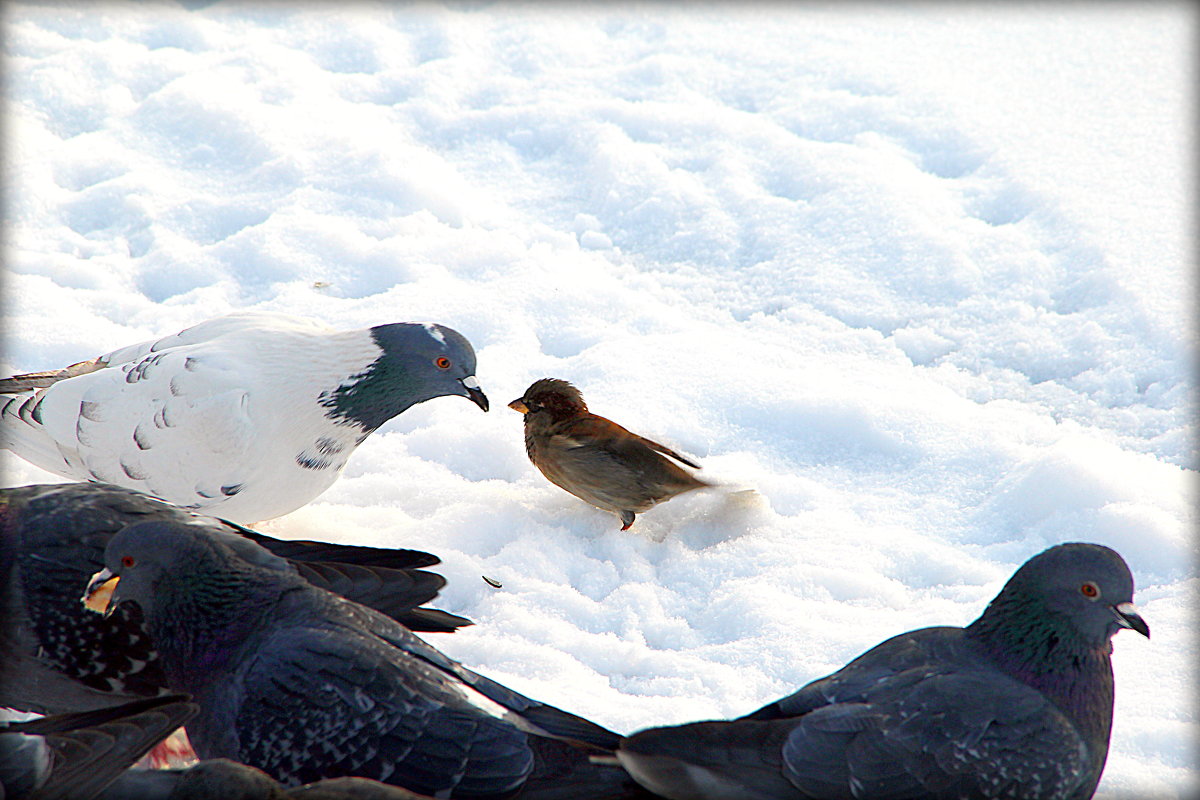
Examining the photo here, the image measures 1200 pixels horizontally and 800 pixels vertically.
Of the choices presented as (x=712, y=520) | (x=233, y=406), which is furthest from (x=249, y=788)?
(x=712, y=520)

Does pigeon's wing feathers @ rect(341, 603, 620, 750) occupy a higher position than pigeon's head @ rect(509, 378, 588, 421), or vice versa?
pigeon's head @ rect(509, 378, 588, 421)

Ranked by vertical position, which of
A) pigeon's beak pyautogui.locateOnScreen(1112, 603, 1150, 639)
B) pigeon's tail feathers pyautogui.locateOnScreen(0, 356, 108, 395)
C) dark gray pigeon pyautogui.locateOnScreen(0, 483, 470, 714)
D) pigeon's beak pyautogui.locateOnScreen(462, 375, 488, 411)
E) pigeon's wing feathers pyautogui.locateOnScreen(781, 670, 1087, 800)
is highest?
pigeon's beak pyautogui.locateOnScreen(1112, 603, 1150, 639)

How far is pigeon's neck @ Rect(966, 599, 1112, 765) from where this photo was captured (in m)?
2.65

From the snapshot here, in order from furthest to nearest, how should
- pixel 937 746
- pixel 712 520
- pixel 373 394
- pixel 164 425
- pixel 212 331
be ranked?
1. pixel 712 520
2. pixel 212 331
3. pixel 373 394
4. pixel 164 425
5. pixel 937 746

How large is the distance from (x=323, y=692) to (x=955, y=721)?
5.00ft

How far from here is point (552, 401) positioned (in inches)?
169

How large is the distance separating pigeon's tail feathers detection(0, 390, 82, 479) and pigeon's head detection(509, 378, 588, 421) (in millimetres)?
1693

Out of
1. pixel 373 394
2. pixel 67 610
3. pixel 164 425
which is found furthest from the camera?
pixel 373 394

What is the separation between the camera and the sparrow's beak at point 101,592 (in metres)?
2.77

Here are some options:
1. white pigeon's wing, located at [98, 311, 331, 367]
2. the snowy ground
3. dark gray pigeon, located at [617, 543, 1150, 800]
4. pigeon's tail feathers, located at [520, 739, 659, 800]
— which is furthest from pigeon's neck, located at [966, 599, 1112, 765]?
white pigeon's wing, located at [98, 311, 331, 367]

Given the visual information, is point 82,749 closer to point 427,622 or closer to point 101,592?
point 101,592

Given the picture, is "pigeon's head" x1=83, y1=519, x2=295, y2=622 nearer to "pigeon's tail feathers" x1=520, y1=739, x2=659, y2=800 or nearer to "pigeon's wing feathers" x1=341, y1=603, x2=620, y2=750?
"pigeon's wing feathers" x1=341, y1=603, x2=620, y2=750

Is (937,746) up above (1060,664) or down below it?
below

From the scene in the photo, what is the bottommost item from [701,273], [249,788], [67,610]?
[67,610]
